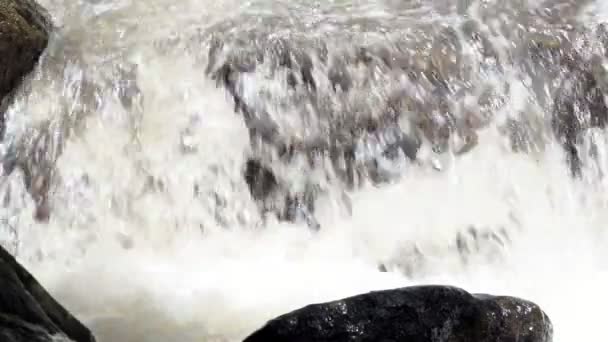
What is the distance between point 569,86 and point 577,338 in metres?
1.77

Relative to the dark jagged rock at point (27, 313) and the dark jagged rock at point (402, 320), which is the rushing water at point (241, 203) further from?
the dark jagged rock at point (402, 320)

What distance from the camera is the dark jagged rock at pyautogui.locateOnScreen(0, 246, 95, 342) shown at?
2461 mm

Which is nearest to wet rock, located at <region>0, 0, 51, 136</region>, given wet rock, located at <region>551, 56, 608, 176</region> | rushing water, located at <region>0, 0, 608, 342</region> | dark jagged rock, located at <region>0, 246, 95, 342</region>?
rushing water, located at <region>0, 0, 608, 342</region>

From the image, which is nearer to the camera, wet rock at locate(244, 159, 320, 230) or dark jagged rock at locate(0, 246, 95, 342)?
dark jagged rock at locate(0, 246, 95, 342)

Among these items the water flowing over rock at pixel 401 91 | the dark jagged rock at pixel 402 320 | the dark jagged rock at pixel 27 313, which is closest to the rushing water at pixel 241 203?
the water flowing over rock at pixel 401 91

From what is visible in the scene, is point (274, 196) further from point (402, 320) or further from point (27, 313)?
point (27, 313)

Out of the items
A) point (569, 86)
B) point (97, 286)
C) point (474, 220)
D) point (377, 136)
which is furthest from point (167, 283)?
point (569, 86)

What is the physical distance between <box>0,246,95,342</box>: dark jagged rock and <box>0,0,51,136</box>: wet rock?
2143 mm

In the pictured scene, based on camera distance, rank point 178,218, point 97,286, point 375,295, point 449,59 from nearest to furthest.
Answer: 1. point 375,295
2. point 97,286
3. point 178,218
4. point 449,59

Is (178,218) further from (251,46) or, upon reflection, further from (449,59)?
(449,59)

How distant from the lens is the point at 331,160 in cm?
476

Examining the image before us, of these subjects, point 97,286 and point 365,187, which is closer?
point 97,286

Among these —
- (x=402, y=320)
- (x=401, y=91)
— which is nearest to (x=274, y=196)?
(x=401, y=91)

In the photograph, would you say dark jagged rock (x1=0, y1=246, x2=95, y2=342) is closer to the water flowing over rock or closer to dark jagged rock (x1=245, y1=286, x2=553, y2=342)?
dark jagged rock (x1=245, y1=286, x2=553, y2=342)
